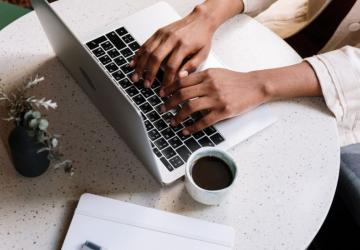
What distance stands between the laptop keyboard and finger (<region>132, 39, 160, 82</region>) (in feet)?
0.05

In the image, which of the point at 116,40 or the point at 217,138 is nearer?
the point at 217,138

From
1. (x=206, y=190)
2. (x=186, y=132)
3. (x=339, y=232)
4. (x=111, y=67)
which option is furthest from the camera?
(x=339, y=232)

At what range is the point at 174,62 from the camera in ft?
3.15

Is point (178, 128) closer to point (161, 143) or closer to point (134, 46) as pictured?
point (161, 143)

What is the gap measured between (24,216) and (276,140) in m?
0.48

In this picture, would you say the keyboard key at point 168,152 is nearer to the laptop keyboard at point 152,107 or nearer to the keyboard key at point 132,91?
the laptop keyboard at point 152,107

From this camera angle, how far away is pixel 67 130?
36.1 inches

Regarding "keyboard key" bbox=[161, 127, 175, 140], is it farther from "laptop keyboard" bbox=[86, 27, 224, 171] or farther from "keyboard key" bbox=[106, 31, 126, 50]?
"keyboard key" bbox=[106, 31, 126, 50]

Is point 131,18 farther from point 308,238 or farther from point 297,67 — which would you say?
point 308,238

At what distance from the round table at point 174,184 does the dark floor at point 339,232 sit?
8.9 inches

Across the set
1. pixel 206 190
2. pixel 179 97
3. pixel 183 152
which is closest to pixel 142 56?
pixel 179 97

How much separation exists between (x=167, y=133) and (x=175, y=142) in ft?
0.08

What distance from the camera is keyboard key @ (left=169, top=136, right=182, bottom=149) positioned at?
2.84 ft

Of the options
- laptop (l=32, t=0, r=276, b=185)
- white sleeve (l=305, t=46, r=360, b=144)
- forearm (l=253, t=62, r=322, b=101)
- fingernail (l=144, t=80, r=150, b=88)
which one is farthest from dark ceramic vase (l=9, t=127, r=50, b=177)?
white sleeve (l=305, t=46, r=360, b=144)
